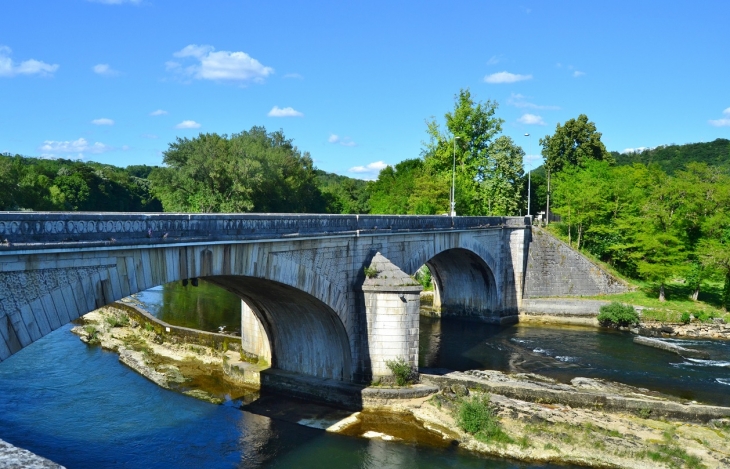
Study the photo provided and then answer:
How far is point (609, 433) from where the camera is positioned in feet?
60.9

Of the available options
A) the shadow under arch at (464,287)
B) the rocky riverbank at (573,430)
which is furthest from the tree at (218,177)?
the rocky riverbank at (573,430)

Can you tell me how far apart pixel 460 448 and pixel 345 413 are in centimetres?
440

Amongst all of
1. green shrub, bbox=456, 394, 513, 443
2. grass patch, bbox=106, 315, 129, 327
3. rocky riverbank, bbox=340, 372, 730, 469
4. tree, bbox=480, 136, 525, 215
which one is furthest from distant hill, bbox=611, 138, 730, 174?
green shrub, bbox=456, 394, 513, 443

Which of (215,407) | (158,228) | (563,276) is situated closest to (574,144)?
(563,276)

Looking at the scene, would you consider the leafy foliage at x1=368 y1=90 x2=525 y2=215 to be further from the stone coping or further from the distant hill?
the distant hill

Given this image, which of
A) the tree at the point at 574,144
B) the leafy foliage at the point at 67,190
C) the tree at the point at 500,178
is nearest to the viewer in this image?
the leafy foliage at the point at 67,190

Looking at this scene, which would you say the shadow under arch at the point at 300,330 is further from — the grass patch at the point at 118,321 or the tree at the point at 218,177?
the tree at the point at 218,177

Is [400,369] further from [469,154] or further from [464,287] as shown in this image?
[469,154]

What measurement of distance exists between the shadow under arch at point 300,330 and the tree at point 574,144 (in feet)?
140

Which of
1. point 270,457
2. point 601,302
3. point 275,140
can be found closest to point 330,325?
point 270,457

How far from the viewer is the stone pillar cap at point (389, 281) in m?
21.4

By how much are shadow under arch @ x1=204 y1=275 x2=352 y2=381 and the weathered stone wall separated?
21377 mm

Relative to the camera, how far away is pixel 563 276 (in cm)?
4066

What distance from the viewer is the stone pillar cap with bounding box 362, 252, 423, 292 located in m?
21.4
